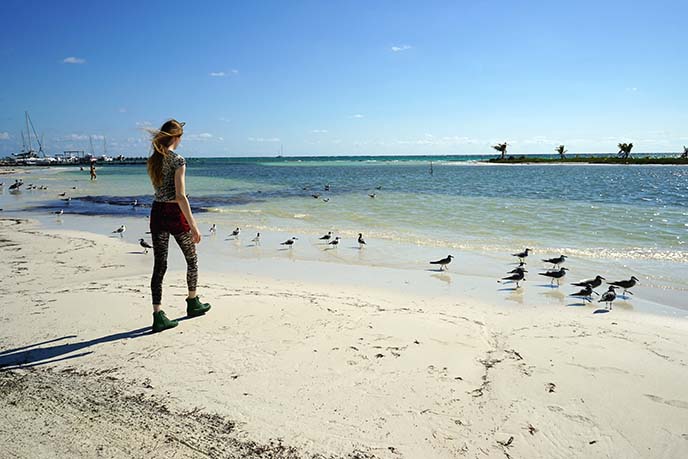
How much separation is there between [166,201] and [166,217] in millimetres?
188

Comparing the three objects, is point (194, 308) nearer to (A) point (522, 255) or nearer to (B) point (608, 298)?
(B) point (608, 298)

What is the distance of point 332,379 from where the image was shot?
4.05 metres

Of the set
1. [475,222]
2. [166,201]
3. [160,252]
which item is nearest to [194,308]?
[160,252]

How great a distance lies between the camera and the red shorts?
4.94m

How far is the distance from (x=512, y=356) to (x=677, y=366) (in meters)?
1.78

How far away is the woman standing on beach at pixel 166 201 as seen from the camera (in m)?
4.87

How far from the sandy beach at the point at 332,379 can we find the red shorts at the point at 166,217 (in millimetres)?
1254

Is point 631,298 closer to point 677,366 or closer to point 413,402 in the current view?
point 677,366

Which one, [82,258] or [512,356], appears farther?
[82,258]

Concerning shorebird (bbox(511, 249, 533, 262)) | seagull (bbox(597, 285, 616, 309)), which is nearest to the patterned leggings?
seagull (bbox(597, 285, 616, 309))

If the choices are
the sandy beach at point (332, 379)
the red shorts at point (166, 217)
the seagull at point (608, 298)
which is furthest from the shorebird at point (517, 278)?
the red shorts at point (166, 217)

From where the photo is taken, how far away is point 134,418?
11.1 feet

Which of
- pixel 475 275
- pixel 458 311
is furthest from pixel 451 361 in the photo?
pixel 475 275

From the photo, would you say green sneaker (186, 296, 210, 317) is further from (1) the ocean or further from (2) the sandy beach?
(1) the ocean
